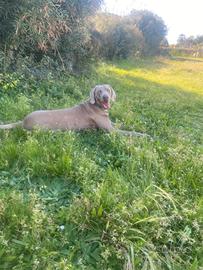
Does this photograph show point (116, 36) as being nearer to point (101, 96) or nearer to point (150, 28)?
point (150, 28)

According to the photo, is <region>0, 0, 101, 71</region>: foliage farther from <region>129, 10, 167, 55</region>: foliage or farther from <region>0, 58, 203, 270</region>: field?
<region>129, 10, 167, 55</region>: foliage

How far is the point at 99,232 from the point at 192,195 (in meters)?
1.02

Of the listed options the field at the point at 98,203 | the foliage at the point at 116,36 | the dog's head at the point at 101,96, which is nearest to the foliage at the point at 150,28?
the foliage at the point at 116,36

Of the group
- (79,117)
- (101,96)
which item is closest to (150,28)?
(101,96)

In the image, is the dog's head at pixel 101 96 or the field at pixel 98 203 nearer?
the field at pixel 98 203

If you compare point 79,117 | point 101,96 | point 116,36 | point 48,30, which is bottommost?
point 116,36

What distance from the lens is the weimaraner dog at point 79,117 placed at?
13.2 feet

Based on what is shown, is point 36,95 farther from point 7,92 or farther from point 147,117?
point 147,117

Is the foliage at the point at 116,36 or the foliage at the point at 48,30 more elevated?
the foliage at the point at 48,30

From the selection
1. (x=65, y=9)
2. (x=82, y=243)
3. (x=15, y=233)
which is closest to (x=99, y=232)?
(x=82, y=243)

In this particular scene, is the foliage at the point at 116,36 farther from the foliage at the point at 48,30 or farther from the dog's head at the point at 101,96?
the dog's head at the point at 101,96

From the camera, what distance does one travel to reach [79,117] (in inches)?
173

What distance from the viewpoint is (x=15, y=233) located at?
212 cm

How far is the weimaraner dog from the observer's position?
4.04m
